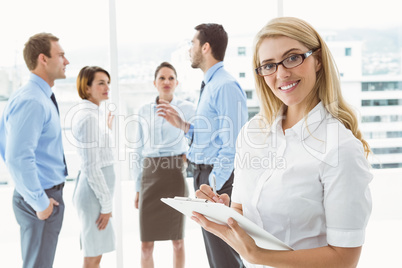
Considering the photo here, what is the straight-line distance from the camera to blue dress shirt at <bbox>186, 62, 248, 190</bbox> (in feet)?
7.92

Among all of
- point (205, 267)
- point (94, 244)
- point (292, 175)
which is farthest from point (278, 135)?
point (205, 267)

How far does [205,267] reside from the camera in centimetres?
340

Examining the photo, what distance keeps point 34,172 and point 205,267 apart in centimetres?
187

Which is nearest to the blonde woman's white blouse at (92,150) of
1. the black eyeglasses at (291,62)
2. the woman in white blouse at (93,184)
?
the woman in white blouse at (93,184)

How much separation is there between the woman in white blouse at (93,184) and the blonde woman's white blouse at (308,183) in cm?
154

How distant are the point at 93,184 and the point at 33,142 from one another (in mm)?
552

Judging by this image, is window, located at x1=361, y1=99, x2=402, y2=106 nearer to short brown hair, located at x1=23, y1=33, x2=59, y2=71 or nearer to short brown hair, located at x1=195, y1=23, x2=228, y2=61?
short brown hair, located at x1=195, y1=23, x2=228, y2=61

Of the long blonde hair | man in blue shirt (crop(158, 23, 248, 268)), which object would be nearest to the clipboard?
the long blonde hair

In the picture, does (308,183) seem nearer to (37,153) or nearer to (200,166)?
(200,166)

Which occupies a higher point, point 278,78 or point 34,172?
point 278,78

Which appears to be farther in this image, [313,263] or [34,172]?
[34,172]

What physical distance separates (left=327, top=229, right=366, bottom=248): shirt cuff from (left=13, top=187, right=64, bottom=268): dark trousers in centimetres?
183

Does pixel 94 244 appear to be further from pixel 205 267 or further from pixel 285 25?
pixel 285 25

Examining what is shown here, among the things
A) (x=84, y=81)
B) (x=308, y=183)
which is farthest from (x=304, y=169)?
(x=84, y=81)
